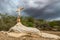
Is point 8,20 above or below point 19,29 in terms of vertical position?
above

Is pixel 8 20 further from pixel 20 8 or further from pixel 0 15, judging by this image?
pixel 20 8

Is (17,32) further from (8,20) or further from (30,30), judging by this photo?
(8,20)

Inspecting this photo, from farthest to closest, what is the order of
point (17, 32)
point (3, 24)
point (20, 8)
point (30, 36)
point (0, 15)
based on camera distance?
point (0, 15) → point (3, 24) → point (20, 8) → point (17, 32) → point (30, 36)

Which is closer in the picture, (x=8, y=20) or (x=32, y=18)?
(x=8, y=20)

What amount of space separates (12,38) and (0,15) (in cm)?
1865

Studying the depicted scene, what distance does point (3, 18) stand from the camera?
30.6 meters

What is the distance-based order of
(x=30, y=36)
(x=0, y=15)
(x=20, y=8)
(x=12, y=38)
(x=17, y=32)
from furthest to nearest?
(x=0, y=15), (x=20, y=8), (x=17, y=32), (x=30, y=36), (x=12, y=38)

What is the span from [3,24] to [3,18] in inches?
101

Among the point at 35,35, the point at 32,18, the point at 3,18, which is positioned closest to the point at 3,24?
the point at 3,18

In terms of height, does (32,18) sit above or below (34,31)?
above

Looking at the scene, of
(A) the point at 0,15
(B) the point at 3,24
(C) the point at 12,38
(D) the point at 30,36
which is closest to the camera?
(C) the point at 12,38

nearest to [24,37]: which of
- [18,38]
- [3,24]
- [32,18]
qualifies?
[18,38]

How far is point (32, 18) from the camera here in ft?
164

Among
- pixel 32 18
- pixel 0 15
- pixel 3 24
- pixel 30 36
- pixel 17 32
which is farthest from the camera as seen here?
pixel 32 18
